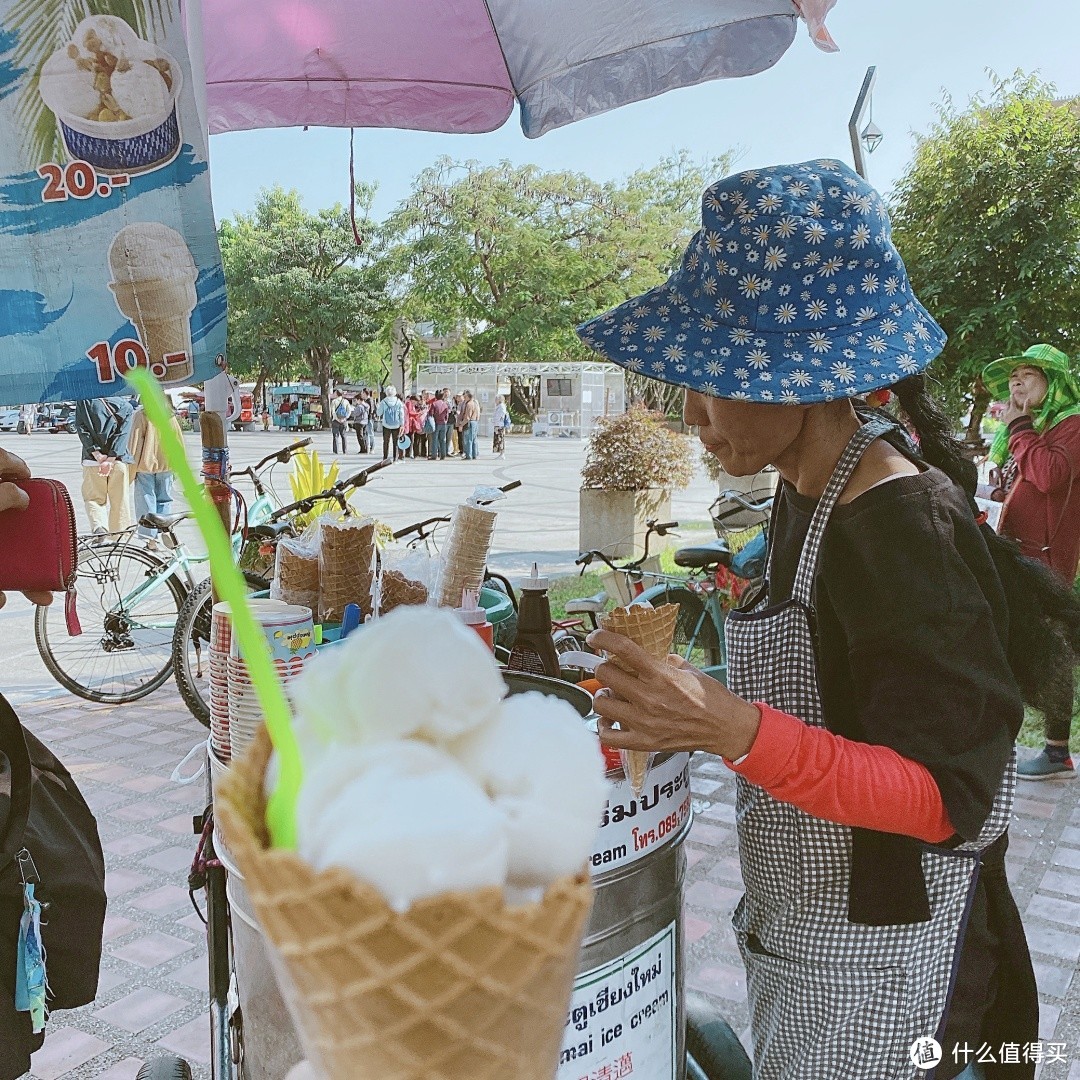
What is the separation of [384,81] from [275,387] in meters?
52.8

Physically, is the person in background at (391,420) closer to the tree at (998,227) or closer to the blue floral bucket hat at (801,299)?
the tree at (998,227)

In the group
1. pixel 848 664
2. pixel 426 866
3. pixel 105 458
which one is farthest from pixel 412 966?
pixel 105 458

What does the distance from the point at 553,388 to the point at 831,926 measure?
1273 inches

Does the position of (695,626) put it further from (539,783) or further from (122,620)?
(539,783)

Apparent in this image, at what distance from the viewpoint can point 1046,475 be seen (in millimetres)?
4816

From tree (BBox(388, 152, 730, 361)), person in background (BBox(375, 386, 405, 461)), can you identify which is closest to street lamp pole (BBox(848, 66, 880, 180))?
person in background (BBox(375, 386, 405, 461))

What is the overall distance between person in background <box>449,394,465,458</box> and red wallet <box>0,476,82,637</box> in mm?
23541

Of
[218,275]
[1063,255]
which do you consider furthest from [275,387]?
[218,275]

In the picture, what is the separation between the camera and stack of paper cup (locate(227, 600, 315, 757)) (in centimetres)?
152

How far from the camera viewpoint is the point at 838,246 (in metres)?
1.41

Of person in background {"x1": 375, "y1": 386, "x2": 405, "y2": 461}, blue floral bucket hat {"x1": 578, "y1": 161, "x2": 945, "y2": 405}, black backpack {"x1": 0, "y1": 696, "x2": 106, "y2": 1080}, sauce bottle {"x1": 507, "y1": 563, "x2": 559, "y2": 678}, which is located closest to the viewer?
blue floral bucket hat {"x1": 578, "y1": 161, "x2": 945, "y2": 405}

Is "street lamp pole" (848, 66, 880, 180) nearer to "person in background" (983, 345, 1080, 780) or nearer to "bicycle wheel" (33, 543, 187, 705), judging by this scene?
"person in background" (983, 345, 1080, 780)

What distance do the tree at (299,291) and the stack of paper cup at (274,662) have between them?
38.5 m

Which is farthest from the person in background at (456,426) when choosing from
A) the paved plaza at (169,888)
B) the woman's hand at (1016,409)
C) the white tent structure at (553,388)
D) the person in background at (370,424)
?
the woman's hand at (1016,409)
